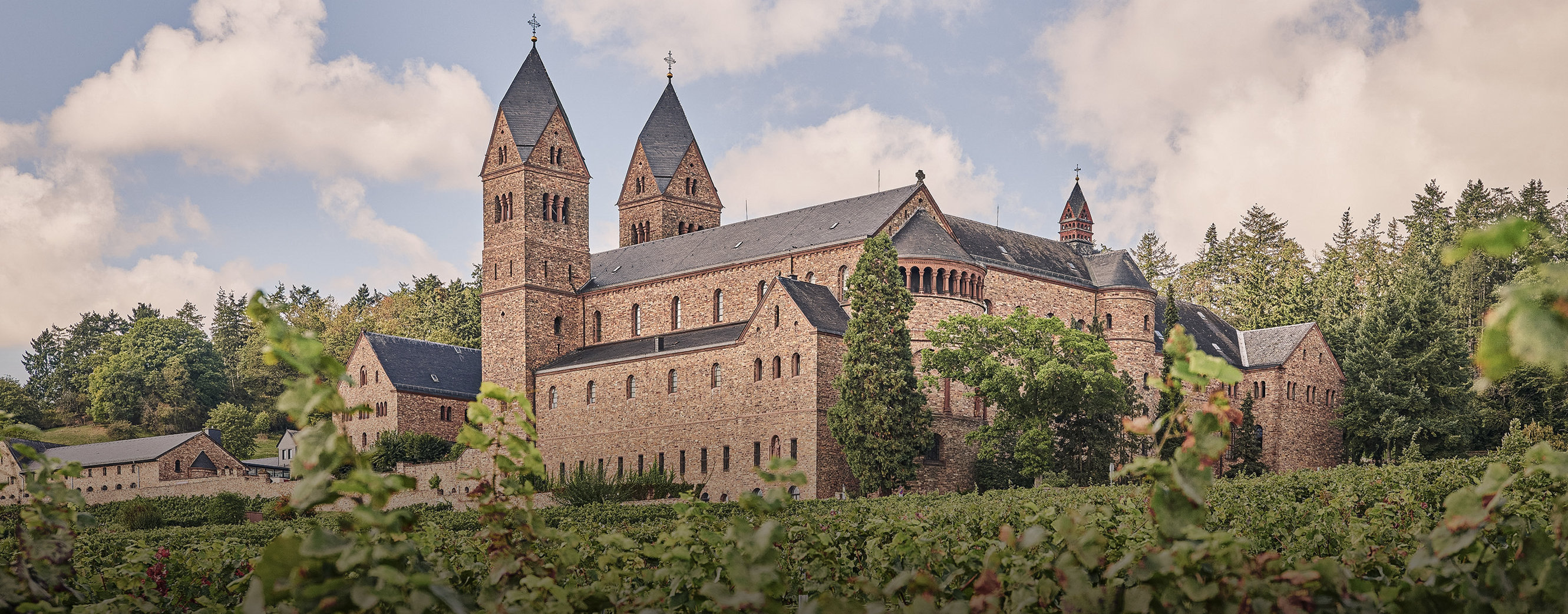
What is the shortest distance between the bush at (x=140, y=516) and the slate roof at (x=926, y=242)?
30274mm

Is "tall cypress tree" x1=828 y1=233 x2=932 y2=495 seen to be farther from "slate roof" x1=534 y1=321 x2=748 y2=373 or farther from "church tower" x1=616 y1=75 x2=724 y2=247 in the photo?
"church tower" x1=616 y1=75 x2=724 y2=247

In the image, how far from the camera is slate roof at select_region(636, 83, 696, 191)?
74.5 metres

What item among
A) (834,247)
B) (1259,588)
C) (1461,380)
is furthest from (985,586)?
(1461,380)

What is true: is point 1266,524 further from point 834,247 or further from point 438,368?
point 438,368

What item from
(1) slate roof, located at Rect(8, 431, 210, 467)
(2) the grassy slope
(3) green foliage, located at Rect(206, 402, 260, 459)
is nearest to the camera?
(1) slate roof, located at Rect(8, 431, 210, 467)

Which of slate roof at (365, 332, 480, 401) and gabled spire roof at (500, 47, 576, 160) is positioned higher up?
gabled spire roof at (500, 47, 576, 160)

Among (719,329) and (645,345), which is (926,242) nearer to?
(719,329)

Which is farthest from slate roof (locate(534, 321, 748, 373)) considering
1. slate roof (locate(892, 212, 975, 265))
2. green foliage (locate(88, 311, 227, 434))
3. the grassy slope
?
the grassy slope

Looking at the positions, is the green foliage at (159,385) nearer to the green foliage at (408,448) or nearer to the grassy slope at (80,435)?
the grassy slope at (80,435)

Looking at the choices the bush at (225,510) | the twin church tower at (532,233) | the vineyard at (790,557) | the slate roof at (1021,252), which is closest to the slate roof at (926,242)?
the slate roof at (1021,252)

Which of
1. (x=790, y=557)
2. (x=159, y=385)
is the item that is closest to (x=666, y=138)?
(x=159, y=385)

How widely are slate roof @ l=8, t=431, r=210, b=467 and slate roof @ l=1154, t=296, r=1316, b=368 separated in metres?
51.5

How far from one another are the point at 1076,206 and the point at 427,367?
43853mm

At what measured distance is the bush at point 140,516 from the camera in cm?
4788
